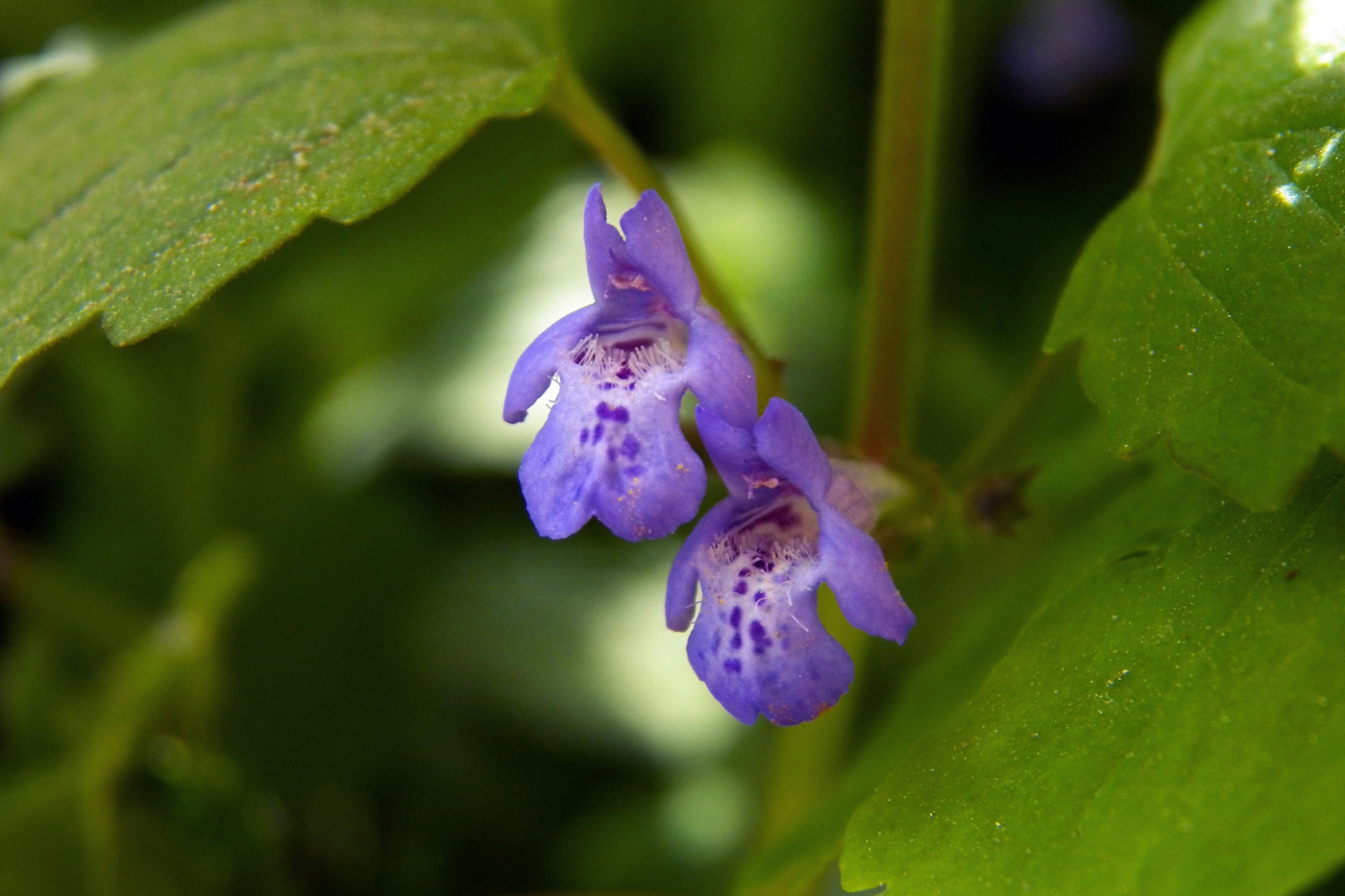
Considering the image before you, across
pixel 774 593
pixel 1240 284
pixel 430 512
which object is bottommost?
pixel 430 512

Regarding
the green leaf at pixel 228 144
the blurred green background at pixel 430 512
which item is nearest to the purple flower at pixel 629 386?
the green leaf at pixel 228 144

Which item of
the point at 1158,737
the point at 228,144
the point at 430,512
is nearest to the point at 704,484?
the point at 1158,737

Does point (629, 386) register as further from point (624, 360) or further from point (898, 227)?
point (898, 227)

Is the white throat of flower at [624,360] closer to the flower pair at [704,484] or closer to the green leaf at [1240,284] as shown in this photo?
the flower pair at [704,484]

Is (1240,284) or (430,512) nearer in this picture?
(1240,284)

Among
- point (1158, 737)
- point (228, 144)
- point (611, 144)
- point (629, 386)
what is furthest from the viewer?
point (611, 144)

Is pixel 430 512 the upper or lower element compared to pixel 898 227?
lower

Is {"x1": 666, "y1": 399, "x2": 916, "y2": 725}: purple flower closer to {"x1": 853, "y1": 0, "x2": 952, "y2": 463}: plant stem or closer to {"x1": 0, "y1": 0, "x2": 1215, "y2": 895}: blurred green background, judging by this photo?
{"x1": 853, "y1": 0, "x2": 952, "y2": 463}: plant stem

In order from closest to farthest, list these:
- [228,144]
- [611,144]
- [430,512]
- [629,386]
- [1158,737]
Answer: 1. [1158,737]
2. [629,386]
3. [228,144]
4. [611,144]
5. [430,512]
